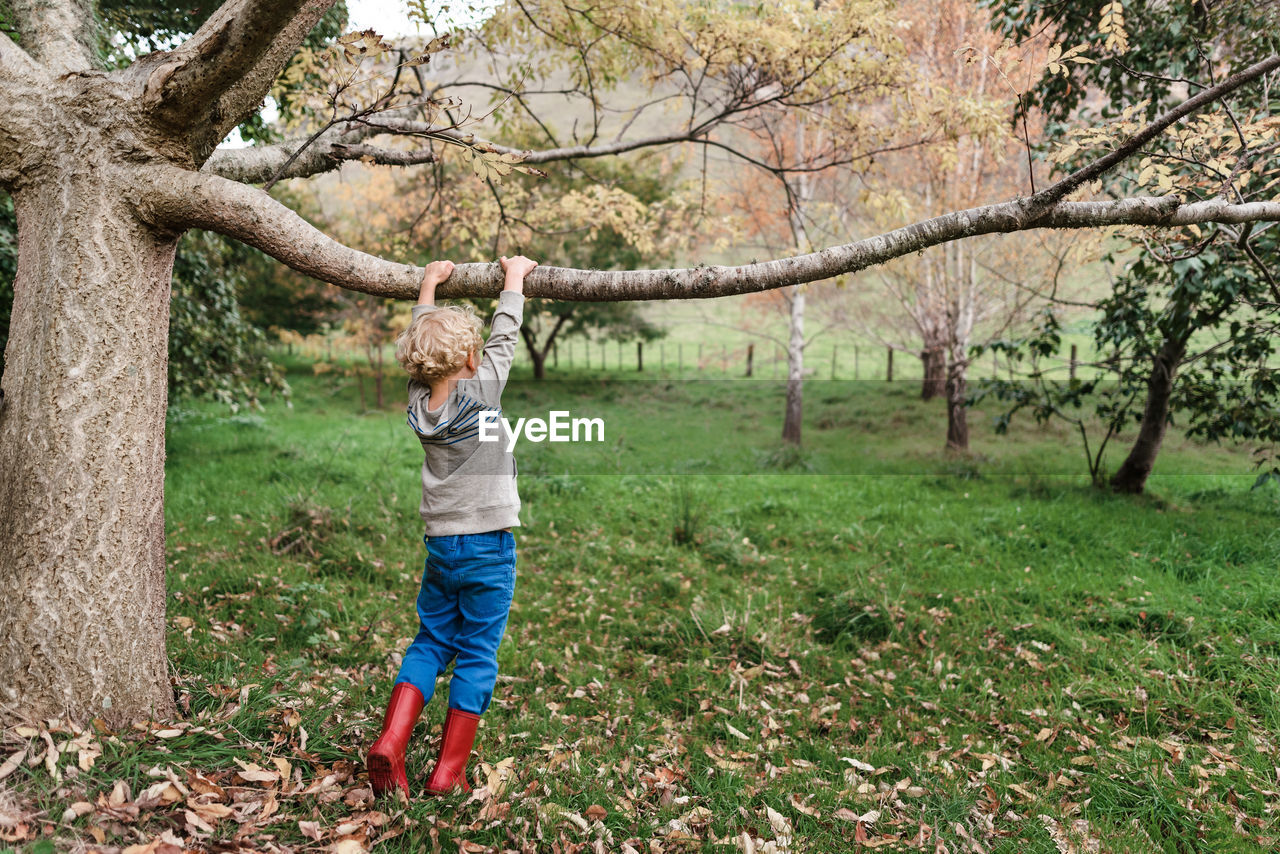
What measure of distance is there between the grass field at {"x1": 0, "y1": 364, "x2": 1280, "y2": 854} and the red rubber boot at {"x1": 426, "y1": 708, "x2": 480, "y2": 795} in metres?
0.09

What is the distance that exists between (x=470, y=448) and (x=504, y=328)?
17.8 inches

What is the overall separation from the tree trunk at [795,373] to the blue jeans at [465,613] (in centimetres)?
965

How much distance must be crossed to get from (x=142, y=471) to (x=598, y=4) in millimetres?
4702

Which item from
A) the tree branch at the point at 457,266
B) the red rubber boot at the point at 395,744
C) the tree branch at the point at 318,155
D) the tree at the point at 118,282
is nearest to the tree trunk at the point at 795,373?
the tree branch at the point at 318,155

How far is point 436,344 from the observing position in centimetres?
249

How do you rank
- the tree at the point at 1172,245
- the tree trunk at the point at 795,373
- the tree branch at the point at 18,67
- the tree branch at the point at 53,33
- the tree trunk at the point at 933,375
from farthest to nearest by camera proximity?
the tree trunk at the point at 933,375, the tree trunk at the point at 795,373, the tree at the point at 1172,245, the tree branch at the point at 53,33, the tree branch at the point at 18,67

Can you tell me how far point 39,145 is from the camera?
2486mm

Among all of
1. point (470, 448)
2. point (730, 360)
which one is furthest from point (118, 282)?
point (730, 360)

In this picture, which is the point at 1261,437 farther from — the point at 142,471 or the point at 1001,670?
the point at 142,471

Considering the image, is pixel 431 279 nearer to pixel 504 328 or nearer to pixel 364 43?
pixel 504 328

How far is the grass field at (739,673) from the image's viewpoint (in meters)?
2.51

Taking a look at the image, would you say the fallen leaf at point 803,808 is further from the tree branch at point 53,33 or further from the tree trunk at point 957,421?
the tree trunk at point 957,421

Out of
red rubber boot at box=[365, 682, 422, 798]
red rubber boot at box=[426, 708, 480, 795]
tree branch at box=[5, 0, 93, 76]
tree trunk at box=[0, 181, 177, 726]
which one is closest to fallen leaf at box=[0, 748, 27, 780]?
tree trunk at box=[0, 181, 177, 726]

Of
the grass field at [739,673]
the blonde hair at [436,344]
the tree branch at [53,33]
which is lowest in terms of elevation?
the grass field at [739,673]
